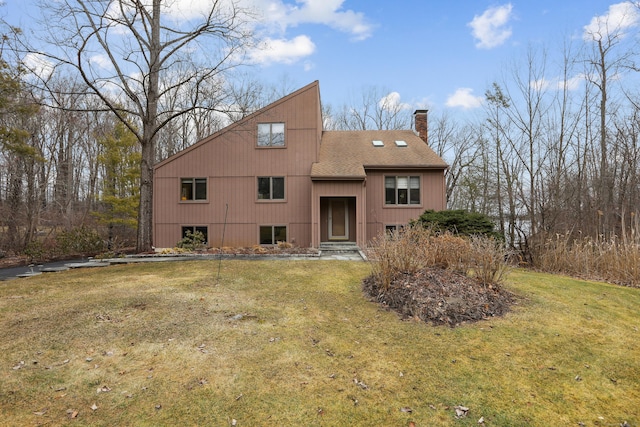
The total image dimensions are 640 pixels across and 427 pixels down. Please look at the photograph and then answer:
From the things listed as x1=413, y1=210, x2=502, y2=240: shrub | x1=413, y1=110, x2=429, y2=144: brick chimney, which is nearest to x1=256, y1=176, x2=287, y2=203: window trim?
x1=413, y1=210, x2=502, y2=240: shrub

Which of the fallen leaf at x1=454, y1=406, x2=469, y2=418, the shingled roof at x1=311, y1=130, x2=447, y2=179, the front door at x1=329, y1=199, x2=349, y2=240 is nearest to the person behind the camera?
the fallen leaf at x1=454, y1=406, x2=469, y2=418

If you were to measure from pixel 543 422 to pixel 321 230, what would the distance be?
1202cm

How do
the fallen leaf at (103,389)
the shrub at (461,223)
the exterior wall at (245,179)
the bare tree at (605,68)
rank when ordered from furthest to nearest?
the bare tree at (605,68), the exterior wall at (245,179), the shrub at (461,223), the fallen leaf at (103,389)

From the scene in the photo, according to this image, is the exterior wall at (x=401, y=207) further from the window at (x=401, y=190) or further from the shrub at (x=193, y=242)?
the shrub at (x=193, y=242)

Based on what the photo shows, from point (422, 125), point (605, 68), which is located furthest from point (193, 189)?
Result: point (605, 68)

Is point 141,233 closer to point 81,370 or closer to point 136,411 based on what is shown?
point 81,370

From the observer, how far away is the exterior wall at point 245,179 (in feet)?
46.3

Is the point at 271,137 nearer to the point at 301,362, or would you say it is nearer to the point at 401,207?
the point at 401,207

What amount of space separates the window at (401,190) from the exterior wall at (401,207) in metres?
0.19

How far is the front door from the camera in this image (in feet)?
48.3

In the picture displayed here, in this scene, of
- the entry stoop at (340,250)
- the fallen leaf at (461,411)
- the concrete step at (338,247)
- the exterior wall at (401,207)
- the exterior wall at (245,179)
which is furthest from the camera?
the exterior wall at (401,207)

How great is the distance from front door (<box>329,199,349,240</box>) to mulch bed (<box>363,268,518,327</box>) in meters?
8.28

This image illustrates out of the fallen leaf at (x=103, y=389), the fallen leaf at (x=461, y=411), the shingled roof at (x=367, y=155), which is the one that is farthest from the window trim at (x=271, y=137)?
the fallen leaf at (x=461, y=411)

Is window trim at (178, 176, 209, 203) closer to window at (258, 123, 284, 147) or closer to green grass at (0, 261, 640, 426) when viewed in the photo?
window at (258, 123, 284, 147)
